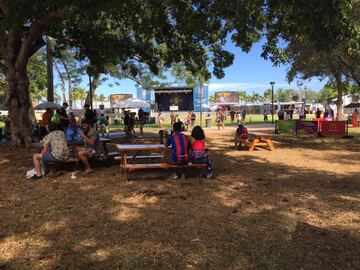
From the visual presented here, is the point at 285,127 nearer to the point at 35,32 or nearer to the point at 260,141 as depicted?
the point at 260,141

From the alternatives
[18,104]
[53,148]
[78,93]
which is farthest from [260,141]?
[78,93]

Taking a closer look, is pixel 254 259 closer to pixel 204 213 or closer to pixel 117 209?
pixel 204 213

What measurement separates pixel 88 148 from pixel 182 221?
3992 mm

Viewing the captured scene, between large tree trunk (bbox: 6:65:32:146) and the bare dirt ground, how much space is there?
4.83 meters

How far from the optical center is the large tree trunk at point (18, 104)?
42.2 feet

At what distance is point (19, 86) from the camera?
510 inches

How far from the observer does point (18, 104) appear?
42.7ft

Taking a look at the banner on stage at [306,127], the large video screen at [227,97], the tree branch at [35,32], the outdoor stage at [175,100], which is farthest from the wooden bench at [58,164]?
the large video screen at [227,97]

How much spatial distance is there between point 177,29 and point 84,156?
Answer: 8.00 meters

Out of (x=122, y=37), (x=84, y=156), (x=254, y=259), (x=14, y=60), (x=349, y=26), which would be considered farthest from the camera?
(x=122, y=37)

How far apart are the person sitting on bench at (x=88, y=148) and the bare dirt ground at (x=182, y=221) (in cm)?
37

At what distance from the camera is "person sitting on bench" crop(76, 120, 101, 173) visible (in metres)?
8.16

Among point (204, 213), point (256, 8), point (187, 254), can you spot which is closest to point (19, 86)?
point (256, 8)

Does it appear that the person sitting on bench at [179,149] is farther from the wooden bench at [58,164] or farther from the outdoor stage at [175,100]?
the outdoor stage at [175,100]
